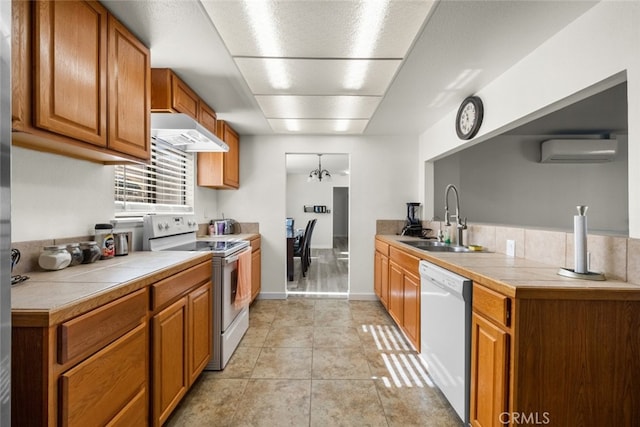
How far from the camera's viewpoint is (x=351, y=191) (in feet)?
12.7

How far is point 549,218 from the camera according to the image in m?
3.87

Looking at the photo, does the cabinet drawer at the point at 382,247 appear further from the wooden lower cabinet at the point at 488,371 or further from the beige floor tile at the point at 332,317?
the wooden lower cabinet at the point at 488,371

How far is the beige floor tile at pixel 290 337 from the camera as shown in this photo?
253 cm

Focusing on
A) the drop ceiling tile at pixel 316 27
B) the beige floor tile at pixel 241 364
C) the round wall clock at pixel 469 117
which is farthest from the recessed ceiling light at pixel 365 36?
the beige floor tile at pixel 241 364

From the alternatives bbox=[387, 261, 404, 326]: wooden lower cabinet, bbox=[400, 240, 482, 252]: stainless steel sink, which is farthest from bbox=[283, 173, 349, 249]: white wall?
bbox=[400, 240, 482, 252]: stainless steel sink

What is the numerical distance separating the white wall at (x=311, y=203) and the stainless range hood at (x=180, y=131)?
6.34 m

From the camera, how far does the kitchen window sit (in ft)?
6.90

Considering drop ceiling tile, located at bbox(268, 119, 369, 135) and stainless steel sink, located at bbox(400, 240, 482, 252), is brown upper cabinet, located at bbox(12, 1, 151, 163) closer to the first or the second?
drop ceiling tile, located at bbox(268, 119, 369, 135)

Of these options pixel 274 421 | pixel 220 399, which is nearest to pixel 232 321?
pixel 220 399

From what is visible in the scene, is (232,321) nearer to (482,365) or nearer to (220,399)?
(220,399)

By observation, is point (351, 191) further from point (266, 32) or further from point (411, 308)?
point (266, 32)

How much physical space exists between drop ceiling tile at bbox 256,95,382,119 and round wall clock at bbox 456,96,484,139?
745 millimetres

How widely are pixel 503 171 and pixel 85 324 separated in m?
4.50

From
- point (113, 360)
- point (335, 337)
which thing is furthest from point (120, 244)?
point (335, 337)
